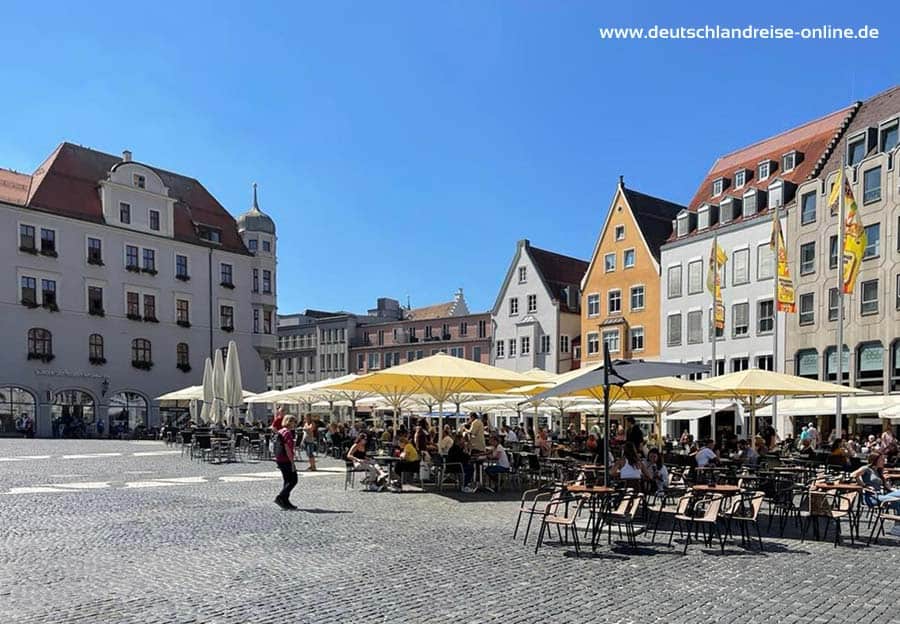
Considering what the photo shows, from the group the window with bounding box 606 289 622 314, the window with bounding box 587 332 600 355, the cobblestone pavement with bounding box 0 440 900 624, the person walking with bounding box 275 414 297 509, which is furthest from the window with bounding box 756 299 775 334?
the person walking with bounding box 275 414 297 509

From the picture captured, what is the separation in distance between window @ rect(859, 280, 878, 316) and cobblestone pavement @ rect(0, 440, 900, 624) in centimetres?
2783

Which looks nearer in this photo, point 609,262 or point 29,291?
point 29,291

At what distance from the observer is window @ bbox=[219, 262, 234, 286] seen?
188ft

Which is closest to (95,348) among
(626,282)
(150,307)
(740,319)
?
(150,307)

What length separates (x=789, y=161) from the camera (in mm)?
43812

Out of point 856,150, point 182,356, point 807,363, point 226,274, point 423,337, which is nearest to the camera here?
point 856,150

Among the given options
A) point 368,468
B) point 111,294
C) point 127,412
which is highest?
point 111,294

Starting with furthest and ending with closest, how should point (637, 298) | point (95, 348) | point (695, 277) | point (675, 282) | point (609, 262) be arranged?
point (609, 262), point (637, 298), point (95, 348), point (675, 282), point (695, 277)

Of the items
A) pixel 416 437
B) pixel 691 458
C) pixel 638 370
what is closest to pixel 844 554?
pixel 638 370

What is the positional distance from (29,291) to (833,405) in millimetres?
43367

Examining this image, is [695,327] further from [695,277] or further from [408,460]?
[408,460]

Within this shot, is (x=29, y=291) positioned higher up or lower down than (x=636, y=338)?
higher up

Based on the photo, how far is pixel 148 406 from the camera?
51.2 m

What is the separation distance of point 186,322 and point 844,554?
49.7 m
